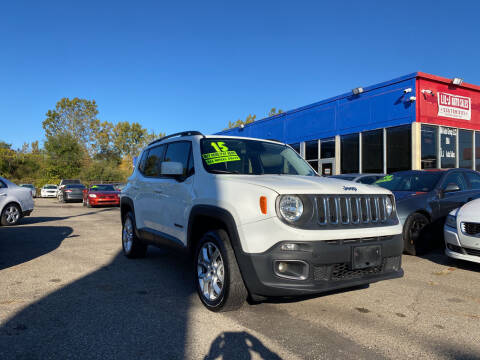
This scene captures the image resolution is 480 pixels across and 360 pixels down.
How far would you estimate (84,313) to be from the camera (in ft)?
11.9

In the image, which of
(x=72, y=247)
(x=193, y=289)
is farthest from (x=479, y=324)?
(x=72, y=247)

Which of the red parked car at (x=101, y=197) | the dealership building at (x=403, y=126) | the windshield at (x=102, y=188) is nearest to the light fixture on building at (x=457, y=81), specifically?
the dealership building at (x=403, y=126)

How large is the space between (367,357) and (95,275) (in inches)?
148

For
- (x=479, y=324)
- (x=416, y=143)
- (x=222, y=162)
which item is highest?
(x=416, y=143)

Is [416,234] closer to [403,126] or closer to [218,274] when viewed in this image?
[218,274]

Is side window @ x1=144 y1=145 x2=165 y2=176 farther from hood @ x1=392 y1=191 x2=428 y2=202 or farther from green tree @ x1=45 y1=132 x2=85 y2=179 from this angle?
green tree @ x1=45 y1=132 x2=85 y2=179

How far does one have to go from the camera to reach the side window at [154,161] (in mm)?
5404

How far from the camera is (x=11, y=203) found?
444 inches

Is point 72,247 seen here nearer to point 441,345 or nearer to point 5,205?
point 5,205

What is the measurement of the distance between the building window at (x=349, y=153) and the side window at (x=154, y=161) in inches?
524

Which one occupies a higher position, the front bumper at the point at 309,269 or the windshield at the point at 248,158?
the windshield at the point at 248,158

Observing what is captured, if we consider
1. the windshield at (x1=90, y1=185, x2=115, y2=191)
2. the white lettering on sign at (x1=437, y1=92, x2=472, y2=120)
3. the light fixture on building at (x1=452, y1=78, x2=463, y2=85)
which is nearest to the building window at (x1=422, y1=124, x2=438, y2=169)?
the white lettering on sign at (x1=437, y1=92, x2=472, y2=120)

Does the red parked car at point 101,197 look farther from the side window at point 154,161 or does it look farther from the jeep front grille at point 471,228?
the jeep front grille at point 471,228

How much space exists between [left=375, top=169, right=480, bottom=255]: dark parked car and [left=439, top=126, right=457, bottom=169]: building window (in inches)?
343
